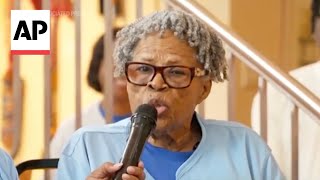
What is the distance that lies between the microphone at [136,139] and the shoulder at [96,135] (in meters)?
0.34

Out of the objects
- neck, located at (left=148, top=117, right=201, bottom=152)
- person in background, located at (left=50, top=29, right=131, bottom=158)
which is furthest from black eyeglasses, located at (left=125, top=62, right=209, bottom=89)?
person in background, located at (left=50, top=29, right=131, bottom=158)

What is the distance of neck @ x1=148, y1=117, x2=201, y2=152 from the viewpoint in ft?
5.20

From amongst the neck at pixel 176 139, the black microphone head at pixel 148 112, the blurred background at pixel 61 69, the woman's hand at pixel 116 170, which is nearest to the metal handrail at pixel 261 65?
the blurred background at pixel 61 69

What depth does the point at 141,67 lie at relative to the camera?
1518mm

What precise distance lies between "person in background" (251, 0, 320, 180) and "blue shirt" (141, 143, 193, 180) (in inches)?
19.1

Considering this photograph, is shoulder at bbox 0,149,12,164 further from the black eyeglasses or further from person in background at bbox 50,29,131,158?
person in background at bbox 50,29,131,158

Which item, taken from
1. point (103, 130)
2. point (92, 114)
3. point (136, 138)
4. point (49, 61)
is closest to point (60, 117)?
point (92, 114)

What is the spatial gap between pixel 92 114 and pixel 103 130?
0.74 meters

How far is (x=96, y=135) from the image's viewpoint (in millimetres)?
1591

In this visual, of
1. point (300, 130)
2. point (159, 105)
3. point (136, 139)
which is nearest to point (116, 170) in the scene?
point (136, 139)

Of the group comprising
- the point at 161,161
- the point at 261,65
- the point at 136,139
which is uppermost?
the point at 261,65

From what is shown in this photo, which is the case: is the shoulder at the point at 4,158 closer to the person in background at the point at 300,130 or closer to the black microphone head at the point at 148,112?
the black microphone head at the point at 148,112

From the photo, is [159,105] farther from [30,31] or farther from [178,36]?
[30,31]

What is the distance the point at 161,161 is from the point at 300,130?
59 centimetres
